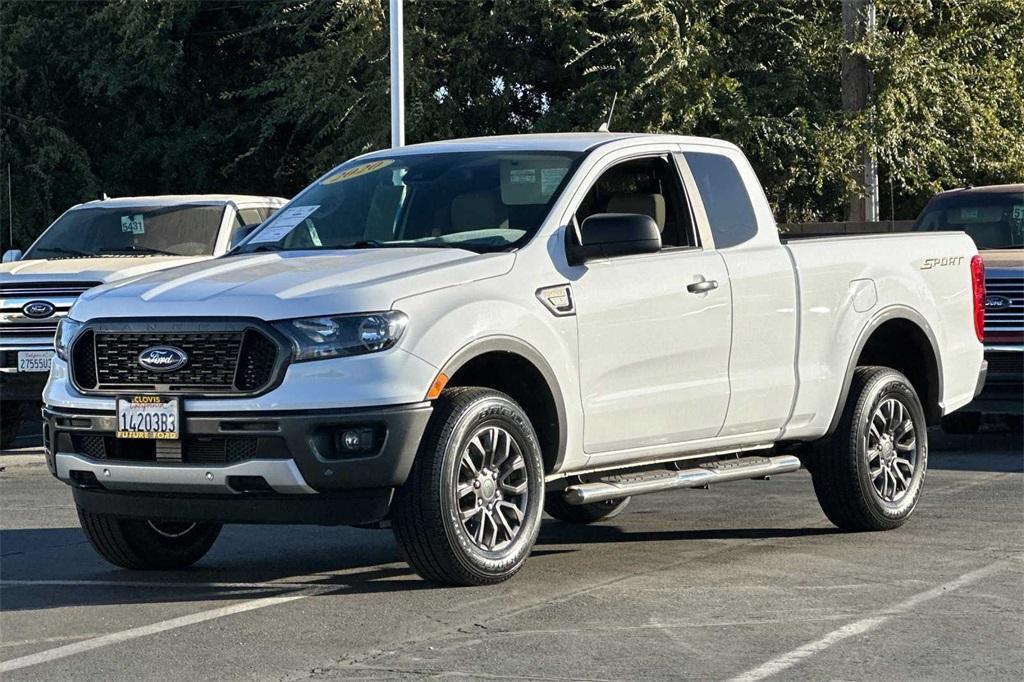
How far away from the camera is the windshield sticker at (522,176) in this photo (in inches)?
332

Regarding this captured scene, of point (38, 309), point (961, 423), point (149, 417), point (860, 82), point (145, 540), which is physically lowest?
point (961, 423)

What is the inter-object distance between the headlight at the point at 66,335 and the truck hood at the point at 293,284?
0.06 m

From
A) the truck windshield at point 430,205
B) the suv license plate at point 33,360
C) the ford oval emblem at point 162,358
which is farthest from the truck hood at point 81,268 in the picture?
the ford oval emblem at point 162,358

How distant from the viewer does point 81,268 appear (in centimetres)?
1434

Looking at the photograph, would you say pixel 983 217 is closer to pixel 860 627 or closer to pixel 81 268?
pixel 81 268

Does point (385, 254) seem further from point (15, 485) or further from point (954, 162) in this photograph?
point (954, 162)

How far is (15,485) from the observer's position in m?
12.1

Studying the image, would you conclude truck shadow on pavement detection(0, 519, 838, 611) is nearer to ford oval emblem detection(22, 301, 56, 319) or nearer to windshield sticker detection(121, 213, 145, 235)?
ford oval emblem detection(22, 301, 56, 319)

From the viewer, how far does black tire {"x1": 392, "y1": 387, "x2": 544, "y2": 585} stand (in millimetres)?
7238

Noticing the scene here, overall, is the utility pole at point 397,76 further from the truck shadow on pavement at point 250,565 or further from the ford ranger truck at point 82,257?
the truck shadow on pavement at point 250,565

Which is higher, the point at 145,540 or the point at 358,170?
the point at 358,170

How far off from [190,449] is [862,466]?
11.9 feet

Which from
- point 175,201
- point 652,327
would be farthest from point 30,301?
point 652,327

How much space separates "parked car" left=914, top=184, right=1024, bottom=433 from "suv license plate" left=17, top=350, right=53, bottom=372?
705cm
